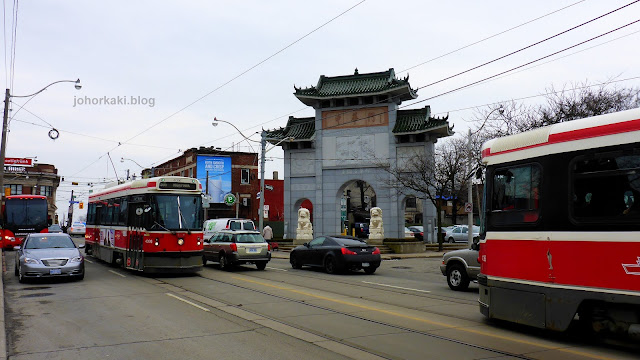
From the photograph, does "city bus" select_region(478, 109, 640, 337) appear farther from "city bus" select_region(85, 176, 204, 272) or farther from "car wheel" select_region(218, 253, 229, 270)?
"car wheel" select_region(218, 253, 229, 270)

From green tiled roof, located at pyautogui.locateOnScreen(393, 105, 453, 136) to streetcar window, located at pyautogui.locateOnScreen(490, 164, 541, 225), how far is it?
2649 cm

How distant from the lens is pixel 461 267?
14570 mm

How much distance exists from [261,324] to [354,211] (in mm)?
52758

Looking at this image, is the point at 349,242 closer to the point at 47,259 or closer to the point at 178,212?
the point at 178,212

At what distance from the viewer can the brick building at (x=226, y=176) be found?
63.8 meters

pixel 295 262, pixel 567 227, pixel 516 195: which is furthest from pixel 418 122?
pixel 567 227

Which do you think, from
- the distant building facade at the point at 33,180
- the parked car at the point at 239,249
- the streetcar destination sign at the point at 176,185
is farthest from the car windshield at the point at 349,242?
the distant building facade at the point at 33,180

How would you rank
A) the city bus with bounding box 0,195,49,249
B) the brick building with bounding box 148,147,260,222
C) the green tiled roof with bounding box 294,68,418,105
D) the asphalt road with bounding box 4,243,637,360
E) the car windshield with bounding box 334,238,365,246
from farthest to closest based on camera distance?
the brick building with bounding box 148,147,260,222 < the green tiled roof with bounding box 294,68,418,105 < the city bus with bounding box 0,195,49,249 < the car windshield with bounding box 334,238,365,246 < the asphalt road with bounding box 4,243,637,360

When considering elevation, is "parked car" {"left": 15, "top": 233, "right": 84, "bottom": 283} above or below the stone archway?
below

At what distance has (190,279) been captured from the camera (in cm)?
1678

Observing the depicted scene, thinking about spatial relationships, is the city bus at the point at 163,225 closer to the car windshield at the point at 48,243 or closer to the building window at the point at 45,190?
the car windshield at the point at 48,243

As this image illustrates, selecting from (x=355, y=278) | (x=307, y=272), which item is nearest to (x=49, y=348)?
(x=355, y=278)

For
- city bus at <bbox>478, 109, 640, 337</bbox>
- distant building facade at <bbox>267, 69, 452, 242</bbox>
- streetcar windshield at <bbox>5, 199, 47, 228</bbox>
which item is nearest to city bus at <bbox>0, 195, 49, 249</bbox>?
streetcar windshield at <bbox>5, 199, 47, 228</bbox>

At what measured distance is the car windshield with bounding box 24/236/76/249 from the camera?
16.1m
